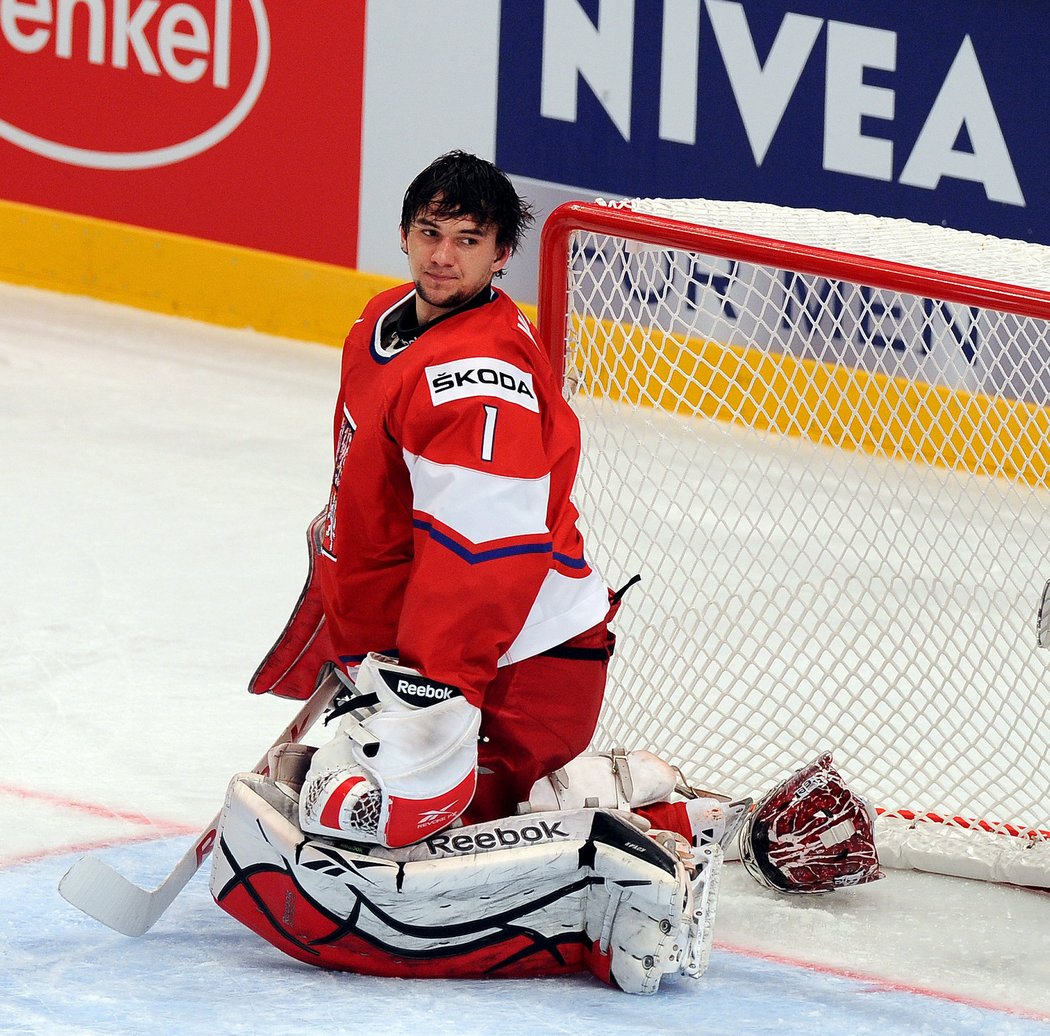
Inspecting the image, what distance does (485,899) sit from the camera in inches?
101

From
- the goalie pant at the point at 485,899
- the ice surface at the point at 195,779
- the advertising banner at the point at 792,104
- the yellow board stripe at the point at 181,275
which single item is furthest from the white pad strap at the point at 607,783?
the yellow board stripe at the point at 181,275

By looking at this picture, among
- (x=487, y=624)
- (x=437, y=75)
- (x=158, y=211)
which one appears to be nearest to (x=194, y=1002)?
(x=487, y=624)

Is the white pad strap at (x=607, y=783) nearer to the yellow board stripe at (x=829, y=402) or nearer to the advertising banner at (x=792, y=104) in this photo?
the yellow board stripe at (x=829, y=402)

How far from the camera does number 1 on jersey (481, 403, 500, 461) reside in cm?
245

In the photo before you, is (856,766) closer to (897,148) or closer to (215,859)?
(215,859)

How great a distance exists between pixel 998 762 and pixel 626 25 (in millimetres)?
2984

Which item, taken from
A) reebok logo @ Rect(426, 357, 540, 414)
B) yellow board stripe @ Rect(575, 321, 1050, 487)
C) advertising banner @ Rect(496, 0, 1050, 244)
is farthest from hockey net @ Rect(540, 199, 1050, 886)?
advertising banner @ Rect(496, 0, 1050, 244)

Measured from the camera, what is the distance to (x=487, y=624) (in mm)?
2441

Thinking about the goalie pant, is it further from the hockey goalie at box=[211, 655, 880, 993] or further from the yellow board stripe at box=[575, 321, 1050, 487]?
the yellow board stripe at box=[575, 321, 1050, 487]

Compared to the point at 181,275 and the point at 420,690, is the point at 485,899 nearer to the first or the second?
the point at 420,690

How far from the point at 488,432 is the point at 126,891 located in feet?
2.63

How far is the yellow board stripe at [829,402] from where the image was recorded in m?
3.66

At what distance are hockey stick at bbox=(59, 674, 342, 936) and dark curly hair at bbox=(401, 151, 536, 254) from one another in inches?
28.7

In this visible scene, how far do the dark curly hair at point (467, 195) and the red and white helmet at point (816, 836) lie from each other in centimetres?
92
